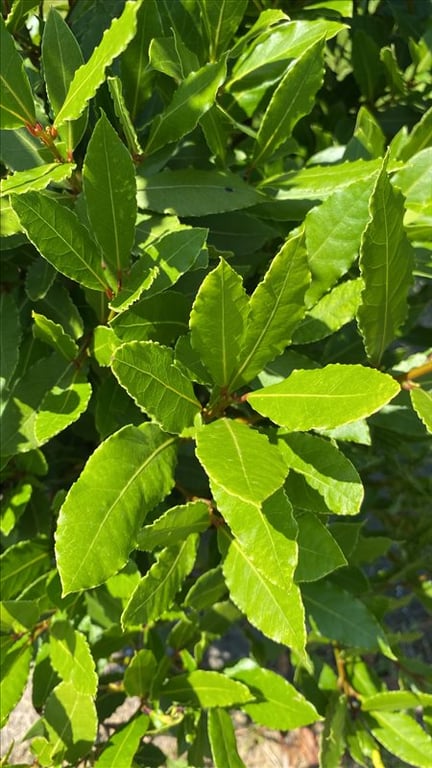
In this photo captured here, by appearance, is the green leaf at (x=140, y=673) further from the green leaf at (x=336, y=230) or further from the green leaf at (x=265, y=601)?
the green leaf at (x=336, y=230)

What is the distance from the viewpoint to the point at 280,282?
85 centimetres

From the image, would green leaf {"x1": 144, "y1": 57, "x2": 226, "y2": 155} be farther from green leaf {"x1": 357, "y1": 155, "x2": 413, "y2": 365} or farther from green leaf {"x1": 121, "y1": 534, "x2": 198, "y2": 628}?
green leaf {"x1": 121, "y1": 534, "x2": 198, "y2": 628}

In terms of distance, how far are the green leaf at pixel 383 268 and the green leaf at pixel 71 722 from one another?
0.82 m

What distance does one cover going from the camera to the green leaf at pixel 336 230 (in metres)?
0.93

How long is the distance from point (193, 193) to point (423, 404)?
1.57 feet

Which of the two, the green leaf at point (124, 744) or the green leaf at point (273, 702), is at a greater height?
the green leaf at point (124, 744)

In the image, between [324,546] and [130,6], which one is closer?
[130,6]

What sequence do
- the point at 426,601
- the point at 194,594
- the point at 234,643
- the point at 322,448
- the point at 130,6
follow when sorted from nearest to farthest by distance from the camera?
the point at 130,6, the point at 322,448, the point at 194,594, the point at 426,601, the point at 234,643

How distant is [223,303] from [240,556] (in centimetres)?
41

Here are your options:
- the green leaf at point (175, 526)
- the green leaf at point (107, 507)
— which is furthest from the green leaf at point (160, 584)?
the green leaf at point (107, 507)

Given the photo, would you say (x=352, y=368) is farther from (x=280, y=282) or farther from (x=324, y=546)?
(x=324, y=546)

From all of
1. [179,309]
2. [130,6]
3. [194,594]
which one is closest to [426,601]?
[194,594]

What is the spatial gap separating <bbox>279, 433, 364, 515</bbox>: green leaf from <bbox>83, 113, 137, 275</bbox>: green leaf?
0.36 meters

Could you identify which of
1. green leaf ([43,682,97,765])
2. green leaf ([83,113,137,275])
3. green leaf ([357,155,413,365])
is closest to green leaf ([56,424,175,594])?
green leaf ([83,113,137,275])
